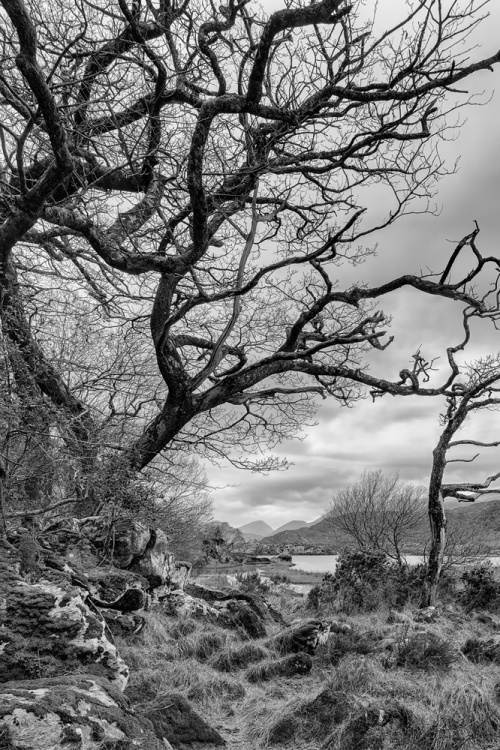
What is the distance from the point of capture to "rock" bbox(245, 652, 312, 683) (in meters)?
5.62

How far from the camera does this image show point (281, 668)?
224 inches

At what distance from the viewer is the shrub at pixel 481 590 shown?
11430 millimetres

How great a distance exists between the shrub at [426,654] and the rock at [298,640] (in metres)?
1.12

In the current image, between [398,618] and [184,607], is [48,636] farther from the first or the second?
[398,618]

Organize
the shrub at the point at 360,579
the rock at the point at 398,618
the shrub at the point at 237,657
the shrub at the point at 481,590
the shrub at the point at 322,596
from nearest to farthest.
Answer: the shrub at the point at 237,657, the rock at the point at 398,618, the shrub at the point at 360,579, the shrub at the point at 322,596, the shrub at the point at 481,590

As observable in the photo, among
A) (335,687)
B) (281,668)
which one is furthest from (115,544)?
(335,687)

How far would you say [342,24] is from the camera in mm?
5465

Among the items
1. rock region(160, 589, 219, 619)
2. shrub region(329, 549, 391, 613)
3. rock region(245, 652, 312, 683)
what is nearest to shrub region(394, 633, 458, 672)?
rock region(245, 652, 312, 683)

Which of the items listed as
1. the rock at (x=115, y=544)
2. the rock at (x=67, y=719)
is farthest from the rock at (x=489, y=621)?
the rock at (x=67, y=719)

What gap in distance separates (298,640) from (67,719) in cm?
492

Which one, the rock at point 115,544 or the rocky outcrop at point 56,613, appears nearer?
the rocky outcrop at point 56,613

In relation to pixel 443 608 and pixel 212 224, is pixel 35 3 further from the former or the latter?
pixel 443 608

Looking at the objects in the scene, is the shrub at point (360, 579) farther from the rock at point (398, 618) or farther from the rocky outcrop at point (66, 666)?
the rocky outcrop at point (66, 666)

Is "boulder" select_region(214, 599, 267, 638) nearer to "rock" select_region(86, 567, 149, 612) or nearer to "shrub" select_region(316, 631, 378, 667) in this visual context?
"shrub" select_region(316, 631, 378, 667)
